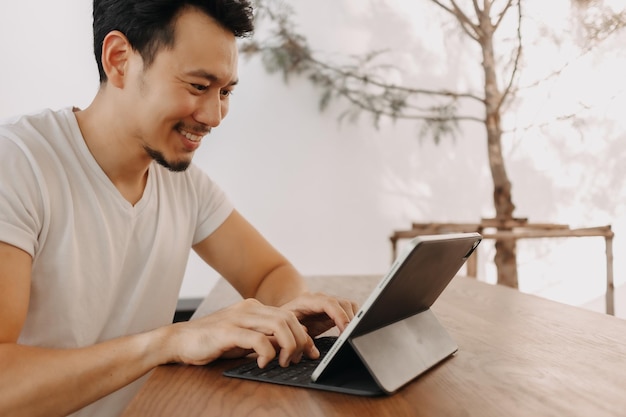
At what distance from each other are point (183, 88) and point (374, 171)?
10.5 feet

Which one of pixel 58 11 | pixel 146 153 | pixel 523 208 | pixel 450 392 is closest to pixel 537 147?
pixel 523 208

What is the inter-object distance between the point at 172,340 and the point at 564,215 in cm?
411

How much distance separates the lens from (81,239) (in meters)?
1.13

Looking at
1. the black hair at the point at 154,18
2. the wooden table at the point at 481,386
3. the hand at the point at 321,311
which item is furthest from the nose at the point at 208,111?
the wooden table at the point at 481,386

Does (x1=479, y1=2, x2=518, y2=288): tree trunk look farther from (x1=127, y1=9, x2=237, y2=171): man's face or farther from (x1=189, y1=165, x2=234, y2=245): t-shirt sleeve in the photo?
(x1=127, y1=9, x2=237, y2=171): man's face

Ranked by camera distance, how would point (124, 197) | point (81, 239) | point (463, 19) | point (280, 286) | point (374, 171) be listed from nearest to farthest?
point (81, 239) → point (124, 197) → point (280, 286) → point (463, 19) → point (374, 171)

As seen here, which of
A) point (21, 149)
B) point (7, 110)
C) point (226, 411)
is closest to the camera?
point (226, 411)

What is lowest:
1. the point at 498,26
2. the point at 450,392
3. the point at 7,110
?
the point at 450,392

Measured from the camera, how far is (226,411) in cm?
65

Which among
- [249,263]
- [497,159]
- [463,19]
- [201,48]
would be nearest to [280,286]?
[249,263]

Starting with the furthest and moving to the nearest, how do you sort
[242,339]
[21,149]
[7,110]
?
1. [7,110]
2. [21,149]
3. [242,339]

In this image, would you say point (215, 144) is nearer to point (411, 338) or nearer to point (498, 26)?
point (498, 26)

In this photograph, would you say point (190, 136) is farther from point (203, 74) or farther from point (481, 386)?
point (481, 386)

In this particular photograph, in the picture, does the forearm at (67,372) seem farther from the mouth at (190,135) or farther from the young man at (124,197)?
the mouth at (190,135)
